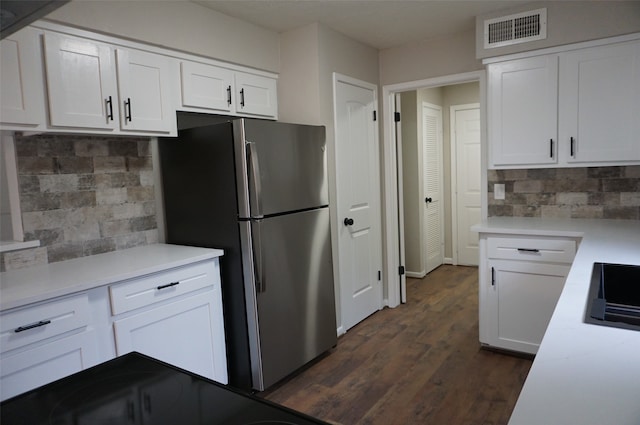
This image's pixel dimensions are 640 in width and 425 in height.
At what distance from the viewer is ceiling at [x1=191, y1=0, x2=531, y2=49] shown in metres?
2.70

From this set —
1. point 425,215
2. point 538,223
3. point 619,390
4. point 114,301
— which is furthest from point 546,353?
point 425,215

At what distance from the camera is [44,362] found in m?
1.68

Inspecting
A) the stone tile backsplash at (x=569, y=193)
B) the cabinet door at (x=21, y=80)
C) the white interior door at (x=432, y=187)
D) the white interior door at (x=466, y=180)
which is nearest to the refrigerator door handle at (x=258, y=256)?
the cabinet door at (x=21, y=80)

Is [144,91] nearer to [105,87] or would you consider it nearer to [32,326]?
[105,87]

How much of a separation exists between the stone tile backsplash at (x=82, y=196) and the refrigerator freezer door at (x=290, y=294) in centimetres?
84

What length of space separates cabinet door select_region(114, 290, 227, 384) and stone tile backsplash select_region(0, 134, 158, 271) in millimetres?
661

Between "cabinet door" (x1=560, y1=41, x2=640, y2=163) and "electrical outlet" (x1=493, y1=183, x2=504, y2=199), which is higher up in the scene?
"cabinet door" (x1=560, y1=41, x2=640, y2=163)

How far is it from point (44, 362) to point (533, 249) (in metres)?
2.70

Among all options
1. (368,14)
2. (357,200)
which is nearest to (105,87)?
(368,14)

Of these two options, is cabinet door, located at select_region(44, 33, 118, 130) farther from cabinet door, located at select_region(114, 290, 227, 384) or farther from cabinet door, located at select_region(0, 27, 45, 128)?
cabinet door, located at select_region(114, 290, 227, 384)

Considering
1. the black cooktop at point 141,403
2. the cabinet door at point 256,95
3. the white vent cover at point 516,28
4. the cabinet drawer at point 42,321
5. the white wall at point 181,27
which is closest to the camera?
the black cooktop at point 141,403

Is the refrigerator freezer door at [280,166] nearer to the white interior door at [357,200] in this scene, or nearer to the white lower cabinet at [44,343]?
the white interior door at [357,200]

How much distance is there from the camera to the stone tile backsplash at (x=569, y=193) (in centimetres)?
289

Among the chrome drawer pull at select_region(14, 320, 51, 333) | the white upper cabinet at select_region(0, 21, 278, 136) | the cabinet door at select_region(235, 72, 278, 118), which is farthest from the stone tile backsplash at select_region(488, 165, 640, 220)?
the chrome drawer pull at select_region(14, 320, 51, 333)
